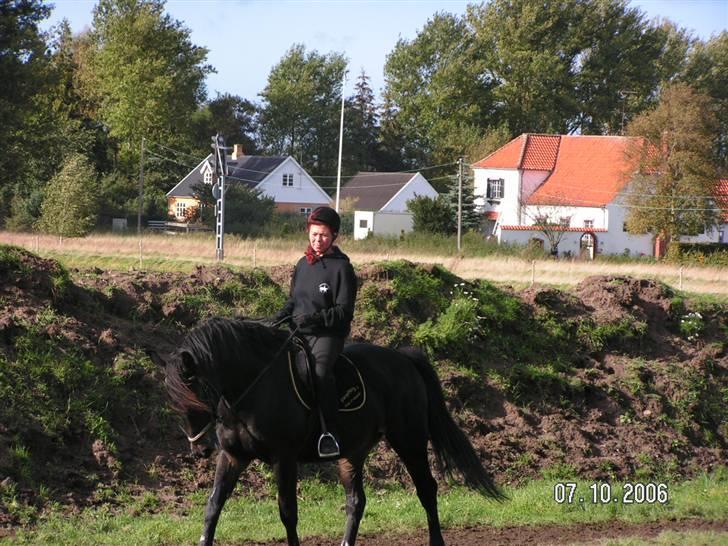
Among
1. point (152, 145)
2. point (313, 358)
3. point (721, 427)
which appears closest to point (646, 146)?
point (152, 145)

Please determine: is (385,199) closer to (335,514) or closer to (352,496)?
(335,514)

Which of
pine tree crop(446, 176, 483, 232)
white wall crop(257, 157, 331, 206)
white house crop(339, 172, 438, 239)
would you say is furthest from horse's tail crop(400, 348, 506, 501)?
white wall crop(257, 157, 331, 206)

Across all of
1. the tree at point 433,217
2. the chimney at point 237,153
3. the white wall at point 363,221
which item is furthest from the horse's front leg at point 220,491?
the chimney at point 237,153

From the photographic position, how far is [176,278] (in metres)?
15.0

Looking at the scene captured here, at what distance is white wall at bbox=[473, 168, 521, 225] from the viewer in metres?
71.8

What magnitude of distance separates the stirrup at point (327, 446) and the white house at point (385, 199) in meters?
66.0

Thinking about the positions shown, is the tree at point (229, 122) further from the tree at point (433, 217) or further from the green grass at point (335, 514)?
the green grass at point (335, 514)

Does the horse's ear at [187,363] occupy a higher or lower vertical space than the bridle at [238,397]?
higher

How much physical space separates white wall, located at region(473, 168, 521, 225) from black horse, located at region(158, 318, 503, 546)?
62.4m

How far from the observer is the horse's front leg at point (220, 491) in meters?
7.36

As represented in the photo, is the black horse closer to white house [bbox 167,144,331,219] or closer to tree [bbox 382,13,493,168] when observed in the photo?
white house [bbox 167,144,331,219]

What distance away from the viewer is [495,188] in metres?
73.5

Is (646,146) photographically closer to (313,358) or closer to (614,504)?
(614,504)
